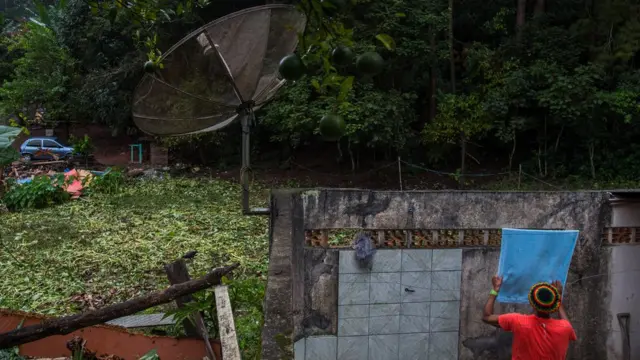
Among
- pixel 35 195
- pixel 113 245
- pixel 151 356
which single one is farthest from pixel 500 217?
pixel 35 195

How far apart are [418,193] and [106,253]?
523 centimetres

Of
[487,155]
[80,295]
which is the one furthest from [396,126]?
[80,295]

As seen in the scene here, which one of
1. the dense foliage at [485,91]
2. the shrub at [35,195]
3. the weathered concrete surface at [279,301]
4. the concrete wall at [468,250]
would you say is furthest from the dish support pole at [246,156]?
the shrub at [35,195]

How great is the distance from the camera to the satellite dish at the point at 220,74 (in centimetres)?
473

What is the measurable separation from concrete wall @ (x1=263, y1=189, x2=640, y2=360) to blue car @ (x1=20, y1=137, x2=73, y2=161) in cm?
1749

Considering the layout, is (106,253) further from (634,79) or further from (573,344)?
(634,79)

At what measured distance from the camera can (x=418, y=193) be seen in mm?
3451

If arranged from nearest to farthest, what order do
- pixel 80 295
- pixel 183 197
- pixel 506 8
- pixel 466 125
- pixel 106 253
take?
pixel 80 295 → pixel 106 253 → pixel 183 197 → pixel 466 125 → pixel 506 8

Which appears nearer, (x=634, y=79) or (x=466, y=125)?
(x=634, y=79)

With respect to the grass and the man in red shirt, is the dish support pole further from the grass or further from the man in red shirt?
the man in red shirt

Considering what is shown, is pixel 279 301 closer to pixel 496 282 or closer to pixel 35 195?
pixel 496 282

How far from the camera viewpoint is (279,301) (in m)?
3.05

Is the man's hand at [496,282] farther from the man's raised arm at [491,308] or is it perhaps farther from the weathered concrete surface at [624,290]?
the weathered concrete surface at [624,290]

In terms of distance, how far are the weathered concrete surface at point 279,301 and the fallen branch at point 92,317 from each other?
0.37 m
